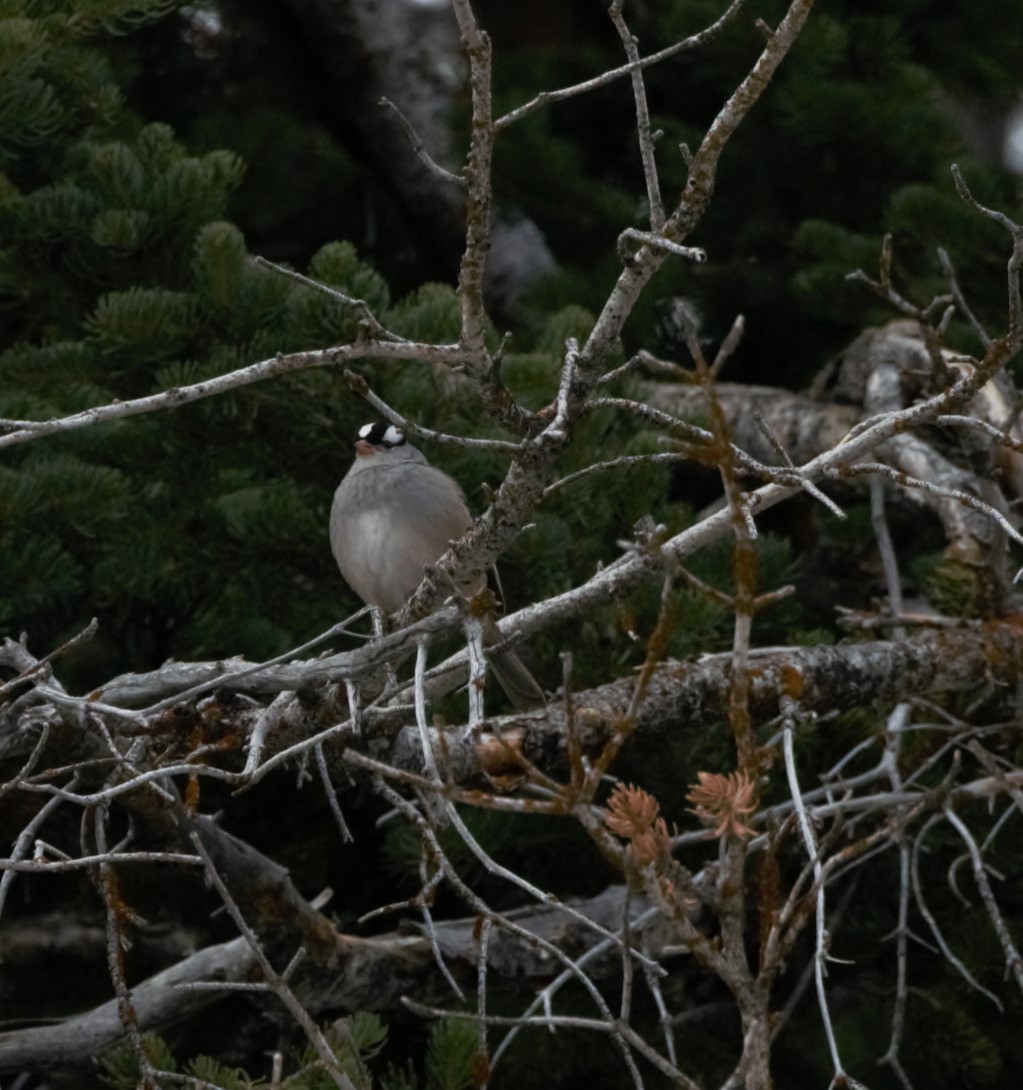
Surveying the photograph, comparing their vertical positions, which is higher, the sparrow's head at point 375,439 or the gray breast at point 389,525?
the sparrow's head at point 375,439

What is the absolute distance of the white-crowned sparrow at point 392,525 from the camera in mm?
4254

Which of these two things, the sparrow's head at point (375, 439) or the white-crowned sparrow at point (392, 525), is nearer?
the white-crowned sparrow at point (392, 525)

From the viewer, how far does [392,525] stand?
4.26 meters

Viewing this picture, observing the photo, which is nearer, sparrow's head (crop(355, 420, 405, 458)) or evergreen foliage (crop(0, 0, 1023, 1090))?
evergreen foliage (crop(0, 0, 1023, 1090))

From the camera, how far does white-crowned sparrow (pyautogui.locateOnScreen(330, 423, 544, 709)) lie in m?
4.25

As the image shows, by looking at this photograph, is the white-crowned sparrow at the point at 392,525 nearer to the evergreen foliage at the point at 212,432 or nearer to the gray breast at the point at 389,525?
the gray breast at the point at 389,525

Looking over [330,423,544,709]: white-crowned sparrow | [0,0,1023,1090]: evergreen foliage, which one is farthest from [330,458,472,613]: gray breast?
[0,0,1023,1090]: evergreen foliage

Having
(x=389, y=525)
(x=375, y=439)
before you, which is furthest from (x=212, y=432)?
(x=389, y=525)

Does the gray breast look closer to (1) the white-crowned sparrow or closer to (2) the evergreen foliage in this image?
(1) the white-crowned sparrow

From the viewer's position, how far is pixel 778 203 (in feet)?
19.1

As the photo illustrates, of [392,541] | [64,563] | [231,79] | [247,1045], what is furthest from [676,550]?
[231,79]

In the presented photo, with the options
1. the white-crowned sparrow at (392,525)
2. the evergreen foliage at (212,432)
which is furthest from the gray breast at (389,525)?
the evergreen foliage at (212,432)

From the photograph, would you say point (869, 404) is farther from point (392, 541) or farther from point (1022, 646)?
point (392, 541)

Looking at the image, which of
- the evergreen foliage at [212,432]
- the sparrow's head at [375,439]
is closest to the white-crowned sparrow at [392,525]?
the sparrow's head at [375,439]
